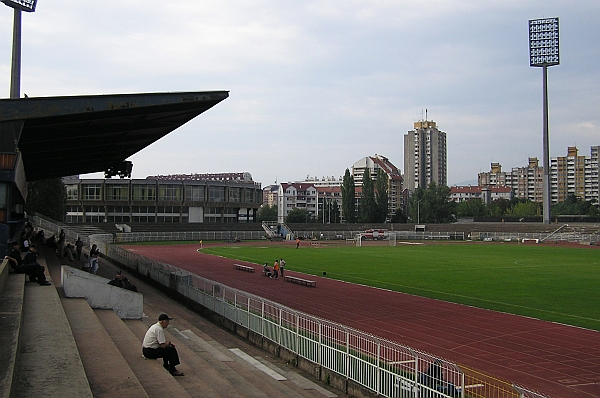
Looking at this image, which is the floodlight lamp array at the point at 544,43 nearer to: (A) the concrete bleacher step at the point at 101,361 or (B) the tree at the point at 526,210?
(B) the tree at the point at 526,210

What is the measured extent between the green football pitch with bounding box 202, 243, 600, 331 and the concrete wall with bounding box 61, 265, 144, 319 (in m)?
14.2

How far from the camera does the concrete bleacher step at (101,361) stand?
8352mm

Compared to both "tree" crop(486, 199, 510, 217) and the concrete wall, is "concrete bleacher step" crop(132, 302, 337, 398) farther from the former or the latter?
"tree" crop(486, 199, 510, 217)

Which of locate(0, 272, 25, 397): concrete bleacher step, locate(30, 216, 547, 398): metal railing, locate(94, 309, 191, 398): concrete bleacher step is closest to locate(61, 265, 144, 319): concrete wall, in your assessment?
locate(0, 272, 25, 397): concrete bleacher step

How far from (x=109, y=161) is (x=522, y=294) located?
2610 centimetres

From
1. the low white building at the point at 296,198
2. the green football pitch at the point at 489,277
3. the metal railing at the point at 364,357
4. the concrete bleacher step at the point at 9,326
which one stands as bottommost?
the green football pitch at the point at 489,277

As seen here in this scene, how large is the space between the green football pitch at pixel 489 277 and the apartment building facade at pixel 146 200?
4379 centimetres

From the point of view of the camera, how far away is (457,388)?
9672 mm

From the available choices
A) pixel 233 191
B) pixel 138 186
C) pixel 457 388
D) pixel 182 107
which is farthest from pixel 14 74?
pixel 233 191

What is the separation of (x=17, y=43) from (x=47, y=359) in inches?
1362

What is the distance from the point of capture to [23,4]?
39406 millimetres

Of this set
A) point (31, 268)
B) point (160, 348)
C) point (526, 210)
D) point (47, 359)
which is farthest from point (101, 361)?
point (526, 210)

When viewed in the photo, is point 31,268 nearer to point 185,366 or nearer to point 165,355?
point 185,366

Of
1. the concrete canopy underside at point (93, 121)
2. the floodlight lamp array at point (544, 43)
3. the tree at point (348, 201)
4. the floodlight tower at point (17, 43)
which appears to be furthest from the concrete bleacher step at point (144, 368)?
the tree at point (348, 201)
